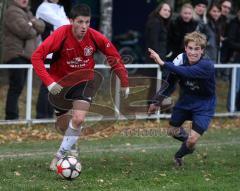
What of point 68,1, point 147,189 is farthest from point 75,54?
point 68,1

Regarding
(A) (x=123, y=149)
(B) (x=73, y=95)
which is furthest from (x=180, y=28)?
(B) (x=73, y=95)

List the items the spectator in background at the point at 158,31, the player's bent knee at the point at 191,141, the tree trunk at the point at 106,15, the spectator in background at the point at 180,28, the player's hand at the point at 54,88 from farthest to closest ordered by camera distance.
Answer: the tree trunk at the point at 106,15 → the spectator in background at the point at 180,28 → the spectator in background at the point at 158,31 → the player's bent knee at the point at 191,141 → the player's hand at the point at 54,88

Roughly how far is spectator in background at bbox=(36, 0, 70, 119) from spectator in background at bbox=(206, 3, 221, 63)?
3.40m

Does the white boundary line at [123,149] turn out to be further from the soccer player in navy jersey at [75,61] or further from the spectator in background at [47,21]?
the spectator in background at [47,21]

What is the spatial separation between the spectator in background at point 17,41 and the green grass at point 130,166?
1.30 metres

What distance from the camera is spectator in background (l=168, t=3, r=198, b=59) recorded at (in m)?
14.4

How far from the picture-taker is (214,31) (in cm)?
1548

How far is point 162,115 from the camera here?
47.8 feet

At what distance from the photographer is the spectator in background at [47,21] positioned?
13.3 m

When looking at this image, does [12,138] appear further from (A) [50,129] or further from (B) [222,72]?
(B) [222,72]

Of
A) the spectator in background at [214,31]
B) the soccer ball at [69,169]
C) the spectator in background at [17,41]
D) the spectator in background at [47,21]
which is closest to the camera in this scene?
the soccer ball at [69,169]

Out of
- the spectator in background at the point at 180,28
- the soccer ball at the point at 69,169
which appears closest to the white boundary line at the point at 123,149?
the soccer ball at the point at 69,169

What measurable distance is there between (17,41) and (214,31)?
14.4 ft

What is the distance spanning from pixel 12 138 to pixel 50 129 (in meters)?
1.05
